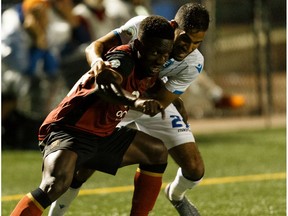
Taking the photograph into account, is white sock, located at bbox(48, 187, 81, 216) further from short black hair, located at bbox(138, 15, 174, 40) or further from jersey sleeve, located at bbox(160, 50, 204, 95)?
short black hair, located at bbox(138, 15, 174, 40)

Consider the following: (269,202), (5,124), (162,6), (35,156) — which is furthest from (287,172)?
(162,6)

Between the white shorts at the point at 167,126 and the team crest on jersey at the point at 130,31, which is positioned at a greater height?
the team crest on jersey at the point at 130,31

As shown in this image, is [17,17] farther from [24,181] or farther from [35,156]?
[24,181]

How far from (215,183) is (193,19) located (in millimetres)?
3296

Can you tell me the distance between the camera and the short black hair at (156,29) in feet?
19.9

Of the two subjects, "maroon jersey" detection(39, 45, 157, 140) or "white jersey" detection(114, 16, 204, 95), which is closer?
"maroon jersey" detection(39, 45, 157, 140)

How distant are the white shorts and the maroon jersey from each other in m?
1.03

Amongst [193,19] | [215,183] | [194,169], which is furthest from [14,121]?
[193,19]

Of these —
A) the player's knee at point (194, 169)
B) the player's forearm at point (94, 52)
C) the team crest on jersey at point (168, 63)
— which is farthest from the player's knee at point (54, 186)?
the player's knee at point (194, 169)

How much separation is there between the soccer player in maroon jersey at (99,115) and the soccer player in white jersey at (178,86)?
215mm

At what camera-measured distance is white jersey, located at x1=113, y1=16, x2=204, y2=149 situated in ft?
22.7

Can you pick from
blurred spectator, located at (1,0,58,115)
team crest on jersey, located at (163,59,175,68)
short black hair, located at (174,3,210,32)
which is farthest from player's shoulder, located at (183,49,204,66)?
blurred spectator, located at (1,0,58,115)

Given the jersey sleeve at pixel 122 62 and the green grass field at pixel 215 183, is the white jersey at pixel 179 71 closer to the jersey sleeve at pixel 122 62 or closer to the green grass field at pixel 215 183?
the jersey sleeve at pixel 122 62

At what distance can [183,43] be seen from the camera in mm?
6562
